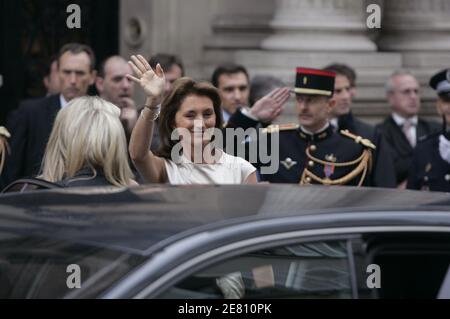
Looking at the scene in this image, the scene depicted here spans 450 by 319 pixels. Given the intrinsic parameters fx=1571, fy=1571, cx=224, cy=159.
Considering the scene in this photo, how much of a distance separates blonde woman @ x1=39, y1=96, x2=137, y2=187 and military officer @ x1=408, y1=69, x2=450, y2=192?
333 cm

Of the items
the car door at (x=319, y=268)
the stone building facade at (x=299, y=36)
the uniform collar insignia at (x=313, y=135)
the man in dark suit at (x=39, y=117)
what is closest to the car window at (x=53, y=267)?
the car door at (x=319, y=268)

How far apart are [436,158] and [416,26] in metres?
4.34

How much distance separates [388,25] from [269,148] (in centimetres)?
543

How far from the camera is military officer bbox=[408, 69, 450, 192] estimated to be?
389 inches

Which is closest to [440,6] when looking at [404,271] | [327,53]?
[327,53]

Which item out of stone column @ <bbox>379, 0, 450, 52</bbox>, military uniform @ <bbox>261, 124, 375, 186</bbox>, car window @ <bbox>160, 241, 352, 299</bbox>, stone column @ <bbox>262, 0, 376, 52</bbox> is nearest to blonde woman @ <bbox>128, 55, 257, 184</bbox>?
military uniform @ <bbox>261, 124, 375, 186</bbox>

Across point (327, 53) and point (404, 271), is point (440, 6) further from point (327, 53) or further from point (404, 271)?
point (404, 271)

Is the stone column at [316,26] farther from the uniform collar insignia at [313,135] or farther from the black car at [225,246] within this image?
the black car at [225,246]

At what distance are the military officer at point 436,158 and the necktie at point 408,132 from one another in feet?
6.42

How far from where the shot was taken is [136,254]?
4234 mm

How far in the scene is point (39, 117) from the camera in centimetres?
1020

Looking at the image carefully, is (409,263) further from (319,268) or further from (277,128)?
(277,128)

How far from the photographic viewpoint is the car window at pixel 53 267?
13.8 ft

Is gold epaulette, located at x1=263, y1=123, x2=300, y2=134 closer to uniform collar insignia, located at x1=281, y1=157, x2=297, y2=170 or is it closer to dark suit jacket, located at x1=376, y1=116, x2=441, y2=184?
uniform collar insignia, located at x1=281, y1=157, x2=297, y2=170
